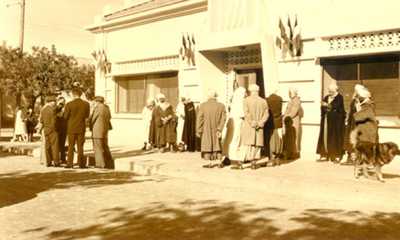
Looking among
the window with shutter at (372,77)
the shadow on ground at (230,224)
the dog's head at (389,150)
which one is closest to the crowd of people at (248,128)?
the window with shutter at (372,77)

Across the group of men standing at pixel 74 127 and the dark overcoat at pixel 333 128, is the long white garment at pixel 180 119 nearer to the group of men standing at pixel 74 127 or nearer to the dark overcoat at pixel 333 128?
the group of men standing at pixel 74 127

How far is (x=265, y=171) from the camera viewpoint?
10.5m

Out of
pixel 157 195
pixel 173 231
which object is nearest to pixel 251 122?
pixel 157 195

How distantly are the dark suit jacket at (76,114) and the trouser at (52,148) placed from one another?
0.58 metres

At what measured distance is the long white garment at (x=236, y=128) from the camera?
35.8ft

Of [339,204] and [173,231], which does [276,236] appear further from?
[339,204]

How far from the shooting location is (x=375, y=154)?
8789mm

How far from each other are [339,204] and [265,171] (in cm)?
282

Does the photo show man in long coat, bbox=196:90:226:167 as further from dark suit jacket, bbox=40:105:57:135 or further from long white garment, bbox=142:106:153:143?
long white garment, bbox=142:106:153:143

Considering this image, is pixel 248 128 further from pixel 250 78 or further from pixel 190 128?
pixel 250 78

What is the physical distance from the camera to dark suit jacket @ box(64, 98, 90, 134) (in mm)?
11750

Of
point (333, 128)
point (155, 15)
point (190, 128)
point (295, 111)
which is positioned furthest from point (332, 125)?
point (155, 15)

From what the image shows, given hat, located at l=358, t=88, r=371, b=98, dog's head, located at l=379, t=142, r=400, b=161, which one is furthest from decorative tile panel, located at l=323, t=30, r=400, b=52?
dog's head, located at l=379, t=142, r=400, b=161

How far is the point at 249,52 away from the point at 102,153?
5.49m
